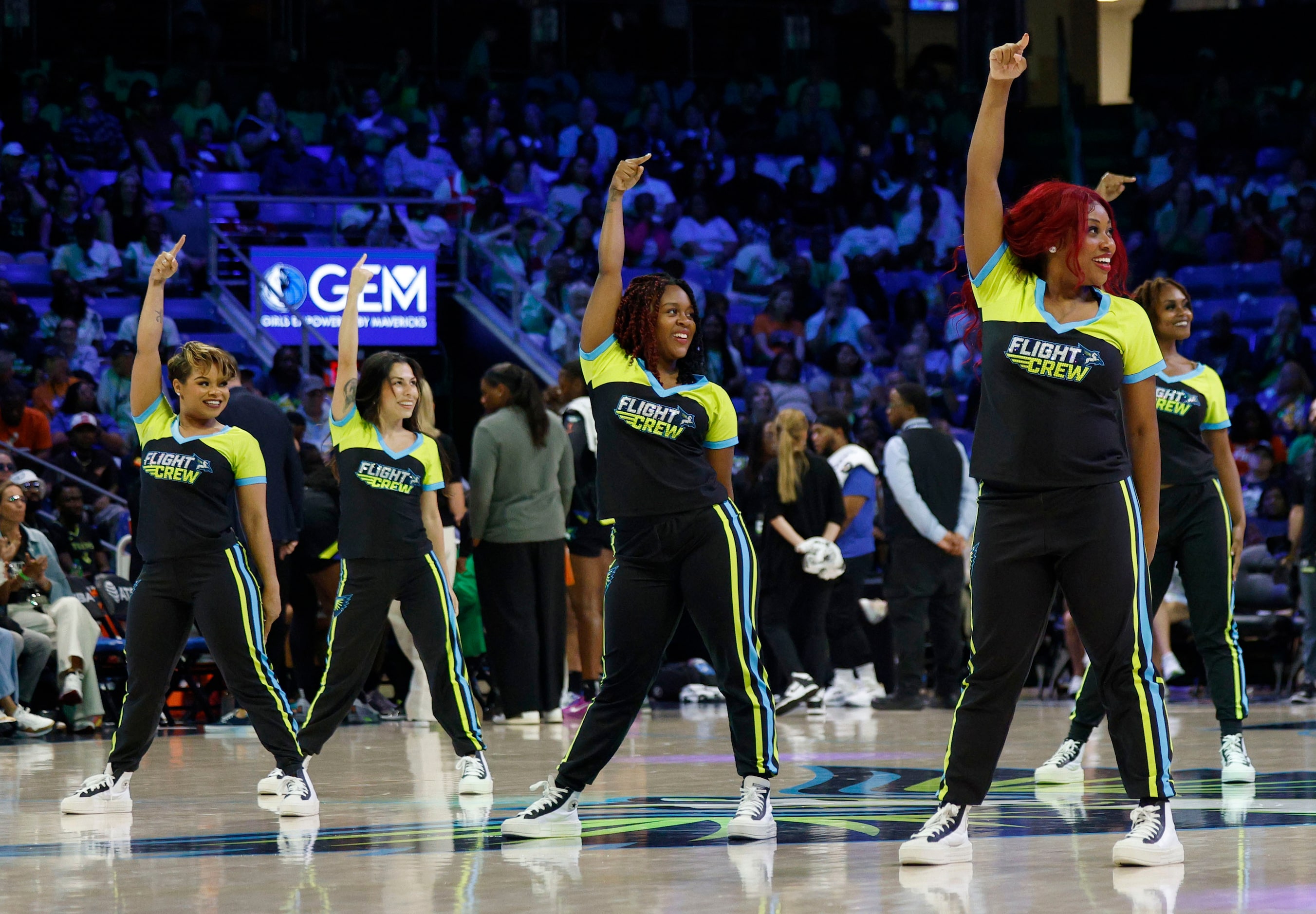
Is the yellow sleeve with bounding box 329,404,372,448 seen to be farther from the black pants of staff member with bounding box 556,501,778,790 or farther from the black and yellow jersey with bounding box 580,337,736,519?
the black pants of staff member with bounding box 556,501,778,790

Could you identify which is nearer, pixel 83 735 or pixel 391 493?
pixel 391 493

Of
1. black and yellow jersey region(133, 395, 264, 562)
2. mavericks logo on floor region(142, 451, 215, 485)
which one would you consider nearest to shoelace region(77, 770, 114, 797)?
black and yellow jersey region(133, 395, 264, 562)

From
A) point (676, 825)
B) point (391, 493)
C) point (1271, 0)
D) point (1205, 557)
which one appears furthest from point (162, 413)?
point (1271, 0)

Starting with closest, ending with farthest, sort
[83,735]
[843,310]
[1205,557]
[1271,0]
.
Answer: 1. [1205,557]
2. [83,735]
3. [843,310]
4. [1271,0]

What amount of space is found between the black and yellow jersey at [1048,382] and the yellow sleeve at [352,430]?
3.23 metres

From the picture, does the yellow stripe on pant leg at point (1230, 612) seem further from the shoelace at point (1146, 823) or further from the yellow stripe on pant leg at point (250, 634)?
the yellow stripe on pant leg at point (250, 634)

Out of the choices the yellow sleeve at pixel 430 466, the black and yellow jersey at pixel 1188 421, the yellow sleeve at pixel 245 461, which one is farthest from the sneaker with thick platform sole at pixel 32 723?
the black and yellow jersey at pixel 1188 421

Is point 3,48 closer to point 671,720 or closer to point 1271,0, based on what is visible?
point 671,720

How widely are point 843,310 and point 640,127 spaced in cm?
395

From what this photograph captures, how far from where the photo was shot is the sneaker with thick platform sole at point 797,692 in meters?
10.6

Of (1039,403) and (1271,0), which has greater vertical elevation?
(1271,0)

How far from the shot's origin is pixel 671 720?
33.8 ft

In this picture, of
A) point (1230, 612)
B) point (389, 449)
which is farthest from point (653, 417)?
point (1230, 612)

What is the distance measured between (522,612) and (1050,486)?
563 centimetres
